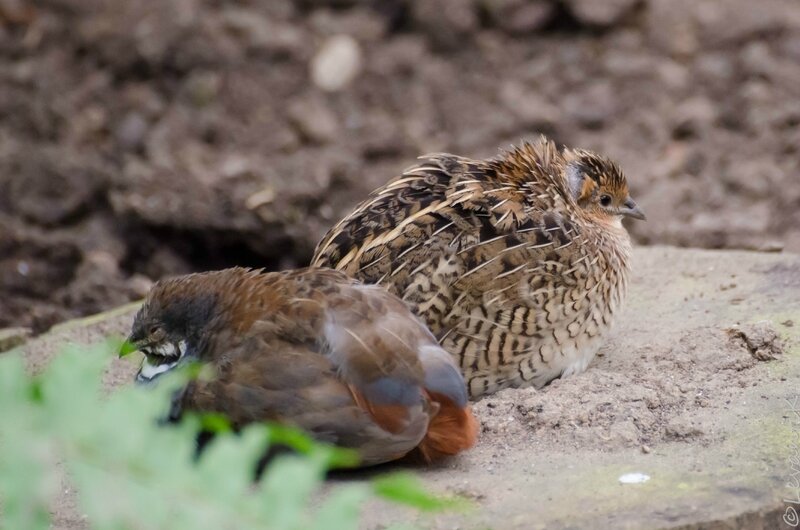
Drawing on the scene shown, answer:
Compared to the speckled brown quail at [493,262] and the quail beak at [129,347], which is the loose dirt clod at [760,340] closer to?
the speckled brown quail at [493,262]

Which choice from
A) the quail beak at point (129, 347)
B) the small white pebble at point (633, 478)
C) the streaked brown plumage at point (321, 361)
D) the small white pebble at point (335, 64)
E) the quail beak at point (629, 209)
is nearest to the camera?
the small white pebble at point (633, 478)

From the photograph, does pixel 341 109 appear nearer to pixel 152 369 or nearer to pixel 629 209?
pixel 629 209

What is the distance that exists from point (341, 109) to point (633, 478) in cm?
512

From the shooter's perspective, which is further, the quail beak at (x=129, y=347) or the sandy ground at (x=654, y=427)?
the quail beak at (x=129, y=347)

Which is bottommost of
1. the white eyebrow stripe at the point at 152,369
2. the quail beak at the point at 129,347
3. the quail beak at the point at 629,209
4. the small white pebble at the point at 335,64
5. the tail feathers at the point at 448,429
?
the tail feathers at the point at 448,429

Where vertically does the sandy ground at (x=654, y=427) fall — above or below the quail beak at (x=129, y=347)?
below

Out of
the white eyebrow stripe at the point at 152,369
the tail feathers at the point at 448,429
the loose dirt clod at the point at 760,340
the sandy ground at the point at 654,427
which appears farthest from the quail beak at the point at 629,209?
the white eyebrow stripe at the point at 152,369

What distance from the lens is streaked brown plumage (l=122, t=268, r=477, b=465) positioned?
3865mm

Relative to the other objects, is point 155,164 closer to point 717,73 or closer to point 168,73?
point 168,73

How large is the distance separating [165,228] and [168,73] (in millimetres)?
1859

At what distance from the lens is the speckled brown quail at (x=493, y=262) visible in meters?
4.55

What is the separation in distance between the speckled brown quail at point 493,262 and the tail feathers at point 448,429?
0.58 metres

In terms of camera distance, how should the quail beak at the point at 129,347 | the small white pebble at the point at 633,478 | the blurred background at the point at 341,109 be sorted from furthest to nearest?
the blurred background at the point at 341,109 < the quail beak at the point at 129,347 < the small white pebble at the point at 633,478

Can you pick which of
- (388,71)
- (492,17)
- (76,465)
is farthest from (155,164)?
(76,465)
